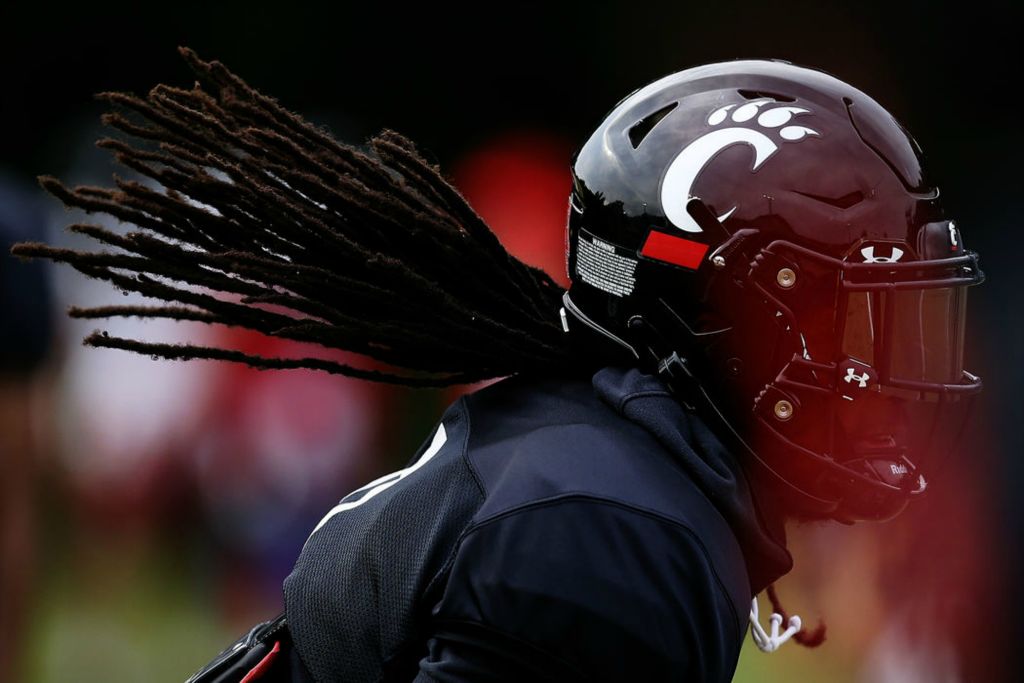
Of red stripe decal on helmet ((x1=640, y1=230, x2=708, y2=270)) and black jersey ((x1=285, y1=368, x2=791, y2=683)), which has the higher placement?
red stripe decal on helmet ((x1=640, y1=230, x2=708, y2=270))

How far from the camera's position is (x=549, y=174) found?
4.77 m

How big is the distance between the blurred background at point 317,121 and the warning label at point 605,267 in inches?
105

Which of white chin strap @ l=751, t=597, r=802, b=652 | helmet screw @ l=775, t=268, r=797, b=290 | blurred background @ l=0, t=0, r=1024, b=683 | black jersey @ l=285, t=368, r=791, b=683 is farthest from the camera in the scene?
blurred background @ l=0, t=0, r=1024, b=683

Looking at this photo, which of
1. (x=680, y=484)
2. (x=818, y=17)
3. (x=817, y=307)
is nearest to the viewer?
(x=680, y=484)

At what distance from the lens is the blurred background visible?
167 inches

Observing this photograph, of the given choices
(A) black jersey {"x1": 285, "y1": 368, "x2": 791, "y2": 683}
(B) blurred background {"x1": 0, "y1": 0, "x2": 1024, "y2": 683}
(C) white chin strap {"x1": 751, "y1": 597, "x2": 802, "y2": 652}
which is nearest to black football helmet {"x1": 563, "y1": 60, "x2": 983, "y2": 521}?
(A) black jersey {"x1": 285, "y1": 368, "x2": 791, "y2": 683}

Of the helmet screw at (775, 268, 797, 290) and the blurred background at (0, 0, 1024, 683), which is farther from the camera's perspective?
the blurred background at (0, 0, 1024, 683)

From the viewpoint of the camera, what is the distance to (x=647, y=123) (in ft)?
5.54

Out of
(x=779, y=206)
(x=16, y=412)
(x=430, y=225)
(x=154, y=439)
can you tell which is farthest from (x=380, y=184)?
(x=154, y=439)

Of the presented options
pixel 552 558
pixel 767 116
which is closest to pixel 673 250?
pixel 767 116

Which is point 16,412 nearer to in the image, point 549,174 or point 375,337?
point 549,174

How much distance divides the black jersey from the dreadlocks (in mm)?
198

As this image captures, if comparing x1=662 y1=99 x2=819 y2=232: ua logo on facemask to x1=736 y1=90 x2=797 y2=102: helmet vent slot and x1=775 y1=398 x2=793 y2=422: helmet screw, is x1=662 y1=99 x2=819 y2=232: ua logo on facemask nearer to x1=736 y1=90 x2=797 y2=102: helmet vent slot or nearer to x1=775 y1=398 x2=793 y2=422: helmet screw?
x1=736 y1=90 x2=797 y2=102: helmet vent slot

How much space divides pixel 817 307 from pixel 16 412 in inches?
118
